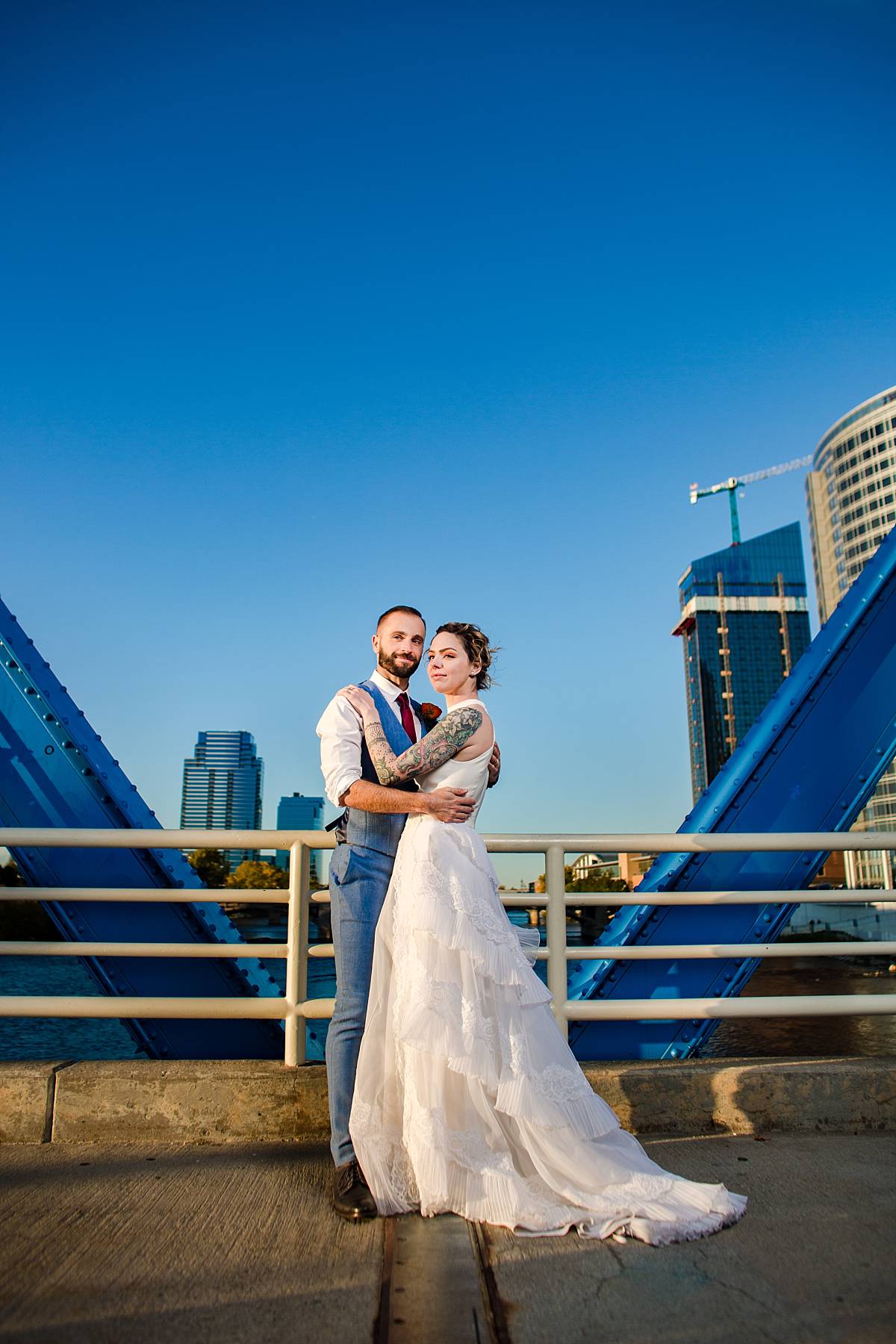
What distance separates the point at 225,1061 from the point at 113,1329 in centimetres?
145

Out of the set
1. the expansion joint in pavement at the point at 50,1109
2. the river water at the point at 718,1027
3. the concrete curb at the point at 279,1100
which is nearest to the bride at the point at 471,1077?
the concrete curb at the point at 279,1100

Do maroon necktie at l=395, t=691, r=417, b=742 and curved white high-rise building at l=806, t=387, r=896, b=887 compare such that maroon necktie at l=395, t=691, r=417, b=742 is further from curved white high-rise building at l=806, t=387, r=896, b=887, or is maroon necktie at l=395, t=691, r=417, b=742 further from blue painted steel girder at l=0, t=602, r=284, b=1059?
curved white high-rise building at l=806, t=387, r=896, b=887

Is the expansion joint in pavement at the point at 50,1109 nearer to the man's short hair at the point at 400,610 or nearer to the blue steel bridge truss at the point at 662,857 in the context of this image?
the blue steel bridge truss at the point at 662,857

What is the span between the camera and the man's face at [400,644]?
2982 mm

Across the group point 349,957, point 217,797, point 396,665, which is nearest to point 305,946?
point 349,957

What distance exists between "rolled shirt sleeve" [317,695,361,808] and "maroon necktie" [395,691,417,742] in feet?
0.68

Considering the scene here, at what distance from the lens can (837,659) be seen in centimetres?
425

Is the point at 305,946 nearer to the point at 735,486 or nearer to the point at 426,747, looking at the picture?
the point at 426,747

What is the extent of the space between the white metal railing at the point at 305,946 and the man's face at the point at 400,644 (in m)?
0.65

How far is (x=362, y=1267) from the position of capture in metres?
2.05

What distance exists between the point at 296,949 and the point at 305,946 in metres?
0.04

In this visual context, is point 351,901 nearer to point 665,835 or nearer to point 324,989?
point 665,835

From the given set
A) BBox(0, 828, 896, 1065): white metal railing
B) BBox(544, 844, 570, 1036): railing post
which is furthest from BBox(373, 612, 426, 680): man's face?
BBox(544, 844, 570, 1036): railing post

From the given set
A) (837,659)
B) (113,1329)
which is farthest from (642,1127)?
(837,659)
